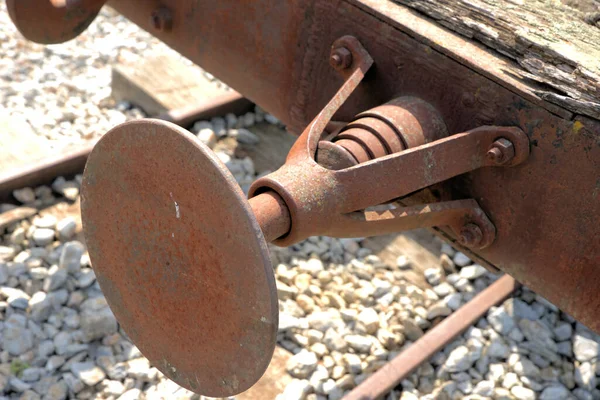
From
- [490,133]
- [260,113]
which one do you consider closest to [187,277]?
[490,133]

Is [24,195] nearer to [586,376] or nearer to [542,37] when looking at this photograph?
[542,37]

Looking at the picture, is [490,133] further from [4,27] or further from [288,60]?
[4,27]

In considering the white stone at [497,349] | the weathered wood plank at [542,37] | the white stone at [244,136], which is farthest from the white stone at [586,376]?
the white stone at [244,136]

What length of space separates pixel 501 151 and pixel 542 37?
1.32 feet

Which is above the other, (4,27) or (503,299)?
(503,299)

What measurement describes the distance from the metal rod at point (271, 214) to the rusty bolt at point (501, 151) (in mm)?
596

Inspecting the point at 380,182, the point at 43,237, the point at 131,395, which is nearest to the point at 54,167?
the point at 43,237

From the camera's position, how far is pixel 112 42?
5688 millimetres

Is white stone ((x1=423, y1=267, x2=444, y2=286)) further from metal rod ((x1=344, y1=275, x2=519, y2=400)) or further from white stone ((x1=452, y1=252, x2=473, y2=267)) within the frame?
metal rod ((x1=344, y1=275, x2=519, y2=400))

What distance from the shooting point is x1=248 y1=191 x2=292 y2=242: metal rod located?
1859 mm

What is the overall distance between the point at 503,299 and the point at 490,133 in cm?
174

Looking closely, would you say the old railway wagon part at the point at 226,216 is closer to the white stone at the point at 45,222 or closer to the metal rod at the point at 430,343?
the metal rod at the point at 430,343

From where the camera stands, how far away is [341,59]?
2.39 m

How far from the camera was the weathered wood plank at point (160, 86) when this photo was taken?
4879mm
